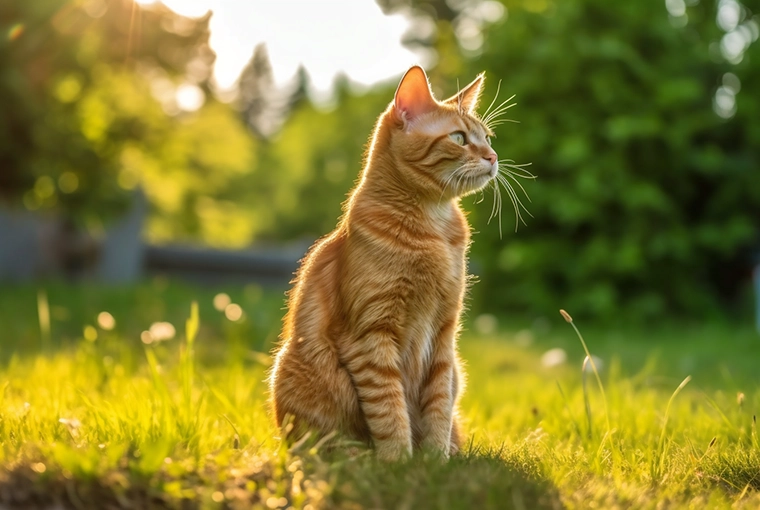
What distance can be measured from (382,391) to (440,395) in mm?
291

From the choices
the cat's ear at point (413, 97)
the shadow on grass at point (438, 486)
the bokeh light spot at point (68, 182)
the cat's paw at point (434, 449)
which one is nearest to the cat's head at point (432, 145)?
the cat's ear at point (413, 97)

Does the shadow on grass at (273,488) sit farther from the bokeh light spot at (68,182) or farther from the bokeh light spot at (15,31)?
the bokeh light spot at (68,182)

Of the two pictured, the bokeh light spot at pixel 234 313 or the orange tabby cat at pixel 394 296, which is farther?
the bokeh light spot at pixel 234 313

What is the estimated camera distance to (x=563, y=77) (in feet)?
33.1

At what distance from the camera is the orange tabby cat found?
8.23 ft

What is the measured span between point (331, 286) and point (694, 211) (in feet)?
31.3

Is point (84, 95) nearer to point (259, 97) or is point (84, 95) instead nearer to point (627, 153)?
point (627, 153)

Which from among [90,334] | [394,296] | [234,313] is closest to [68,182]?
[234,313]

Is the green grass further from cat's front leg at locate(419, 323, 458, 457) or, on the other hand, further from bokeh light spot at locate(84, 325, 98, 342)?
cat's front leg at locate(419, 323, 458, 457)

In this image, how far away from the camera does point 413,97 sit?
2.72 m

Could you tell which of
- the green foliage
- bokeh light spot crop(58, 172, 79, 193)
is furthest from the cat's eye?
the green foliage

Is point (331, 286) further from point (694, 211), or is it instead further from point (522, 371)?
point (694, 211)

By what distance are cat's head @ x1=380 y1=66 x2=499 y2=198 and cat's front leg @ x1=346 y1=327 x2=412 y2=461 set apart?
610mm

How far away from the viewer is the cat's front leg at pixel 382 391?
2441 millimetres
